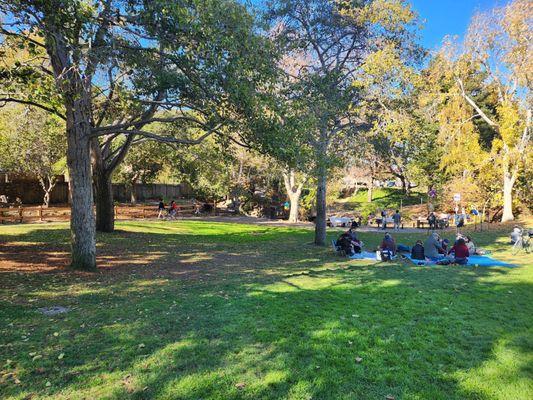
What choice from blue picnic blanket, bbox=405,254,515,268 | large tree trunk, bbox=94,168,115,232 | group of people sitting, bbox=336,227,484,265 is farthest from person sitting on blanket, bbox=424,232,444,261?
large tree trunk, bbox=94,168,115,232

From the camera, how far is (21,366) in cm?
473

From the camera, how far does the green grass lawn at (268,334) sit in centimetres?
434

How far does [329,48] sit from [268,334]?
15.1 m

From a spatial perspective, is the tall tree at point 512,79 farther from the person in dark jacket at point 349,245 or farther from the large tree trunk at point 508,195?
the person in dark jacket at point 349,245

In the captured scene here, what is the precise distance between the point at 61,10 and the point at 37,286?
5.82 metres

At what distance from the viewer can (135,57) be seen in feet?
33.2

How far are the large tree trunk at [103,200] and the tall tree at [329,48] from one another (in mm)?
9542

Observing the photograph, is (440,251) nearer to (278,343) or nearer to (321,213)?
(321,213)

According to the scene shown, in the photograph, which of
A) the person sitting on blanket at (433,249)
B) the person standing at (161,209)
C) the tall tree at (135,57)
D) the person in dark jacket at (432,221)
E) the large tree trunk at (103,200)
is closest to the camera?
the tall tree at (135,57)

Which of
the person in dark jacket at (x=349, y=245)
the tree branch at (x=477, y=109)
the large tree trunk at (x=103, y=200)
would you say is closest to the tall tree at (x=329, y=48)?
the person in dark jacket at (x=349, y=245)

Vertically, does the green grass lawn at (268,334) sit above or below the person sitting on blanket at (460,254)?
below

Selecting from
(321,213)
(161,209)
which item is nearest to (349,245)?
(321,213)

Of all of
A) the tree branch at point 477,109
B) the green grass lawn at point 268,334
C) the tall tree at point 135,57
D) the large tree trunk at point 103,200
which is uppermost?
the tree branch at point 477,109

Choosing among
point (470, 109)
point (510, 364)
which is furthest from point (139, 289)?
point (470, 109)
